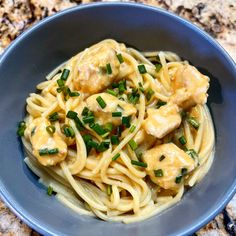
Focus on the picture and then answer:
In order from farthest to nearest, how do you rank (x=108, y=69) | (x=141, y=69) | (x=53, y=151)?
(x=141, y=69), (x=108, y=69), (x=53, y=151)

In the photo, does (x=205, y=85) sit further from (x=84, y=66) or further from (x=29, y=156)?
(x=29, y=156)

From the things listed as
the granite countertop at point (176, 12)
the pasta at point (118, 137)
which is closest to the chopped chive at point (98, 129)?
the pasta at point (118, 137)

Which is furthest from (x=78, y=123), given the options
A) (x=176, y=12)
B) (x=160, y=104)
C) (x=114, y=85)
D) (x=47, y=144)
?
(x=176, y=12)

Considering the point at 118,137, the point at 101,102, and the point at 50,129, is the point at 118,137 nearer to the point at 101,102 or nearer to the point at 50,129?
the point at 101,102

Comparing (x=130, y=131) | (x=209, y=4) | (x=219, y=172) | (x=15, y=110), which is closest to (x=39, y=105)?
(x=15, y=110)

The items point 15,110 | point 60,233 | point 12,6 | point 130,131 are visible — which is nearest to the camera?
point 60,233

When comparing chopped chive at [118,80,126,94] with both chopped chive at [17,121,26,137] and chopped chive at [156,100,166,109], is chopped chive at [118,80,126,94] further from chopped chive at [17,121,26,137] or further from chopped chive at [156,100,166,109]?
chopped chive at [17,121,26,137]

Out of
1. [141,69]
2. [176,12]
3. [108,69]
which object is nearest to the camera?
[108,69]
